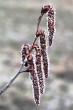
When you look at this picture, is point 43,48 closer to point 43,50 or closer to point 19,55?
point 43,50

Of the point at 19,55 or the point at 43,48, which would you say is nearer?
the point at 43,48

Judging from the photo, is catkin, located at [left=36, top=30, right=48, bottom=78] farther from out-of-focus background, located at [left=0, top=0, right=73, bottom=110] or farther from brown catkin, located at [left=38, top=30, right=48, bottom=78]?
out-of-focus background, located at [left=0, top=0, right=73, bottom=110]

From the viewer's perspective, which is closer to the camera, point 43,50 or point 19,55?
point 43,50

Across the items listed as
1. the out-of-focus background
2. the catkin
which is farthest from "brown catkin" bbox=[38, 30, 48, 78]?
the out-of-focus background

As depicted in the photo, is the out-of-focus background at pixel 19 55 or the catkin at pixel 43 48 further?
the out-of-focus background at pixel 19 55

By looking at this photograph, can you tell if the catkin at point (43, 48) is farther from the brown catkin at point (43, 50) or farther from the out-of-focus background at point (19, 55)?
the out-of-focus background at point (19, 55)

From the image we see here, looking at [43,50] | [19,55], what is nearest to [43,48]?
[43,50]

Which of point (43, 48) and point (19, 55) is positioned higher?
point (19, 55)

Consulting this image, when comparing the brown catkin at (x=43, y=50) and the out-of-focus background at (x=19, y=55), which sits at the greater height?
the out-of-focus background at (x=19, y=55)

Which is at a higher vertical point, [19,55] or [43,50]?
[19,55]

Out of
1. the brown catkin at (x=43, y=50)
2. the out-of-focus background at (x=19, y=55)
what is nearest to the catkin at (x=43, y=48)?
the brown catkin at (x=43, y=50)
